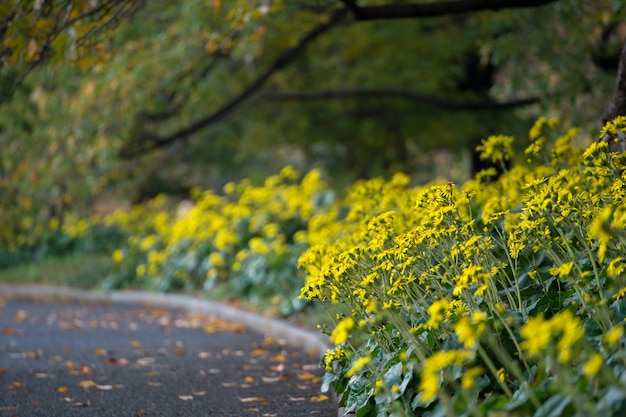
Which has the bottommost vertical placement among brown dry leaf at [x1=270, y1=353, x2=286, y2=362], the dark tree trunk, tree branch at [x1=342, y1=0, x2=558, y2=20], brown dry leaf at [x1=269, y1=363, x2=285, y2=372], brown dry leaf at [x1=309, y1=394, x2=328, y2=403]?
brown dry leaf at [x1=270, y1=353, x2=286, y2=362]

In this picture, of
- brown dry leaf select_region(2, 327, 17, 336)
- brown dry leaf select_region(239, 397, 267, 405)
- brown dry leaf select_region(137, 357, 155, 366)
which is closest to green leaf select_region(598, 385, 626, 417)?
brown dry leaf select_region(239, 397, 267, 405)

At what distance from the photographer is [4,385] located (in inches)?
271

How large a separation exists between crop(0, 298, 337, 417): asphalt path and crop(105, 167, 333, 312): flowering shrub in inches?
29.4


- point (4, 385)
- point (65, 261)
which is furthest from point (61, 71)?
point (65, 261)

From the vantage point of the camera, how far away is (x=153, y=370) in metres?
7.64

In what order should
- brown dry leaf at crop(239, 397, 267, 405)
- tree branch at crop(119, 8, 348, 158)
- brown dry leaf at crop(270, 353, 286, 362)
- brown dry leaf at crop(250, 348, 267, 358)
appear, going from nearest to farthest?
1. brown dry leaf at crop(239, 397, 267, 405)
2. brown dry leaf at crop(270, 353, 286, 362)
3. brown dry leaf at crop(250, 348, 267, 358)
4. tree branch at crop(119, 8, 348, 158)

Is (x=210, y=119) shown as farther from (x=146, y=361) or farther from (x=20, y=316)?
(x=146, y=361)

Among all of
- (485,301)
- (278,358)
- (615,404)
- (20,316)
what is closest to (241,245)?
(20,316)

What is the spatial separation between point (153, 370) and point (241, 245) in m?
5.35

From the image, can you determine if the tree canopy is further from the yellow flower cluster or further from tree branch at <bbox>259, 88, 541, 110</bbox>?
the yellow flower cluster

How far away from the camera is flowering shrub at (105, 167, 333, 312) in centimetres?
1125

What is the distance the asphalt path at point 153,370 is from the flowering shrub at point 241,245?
748mm

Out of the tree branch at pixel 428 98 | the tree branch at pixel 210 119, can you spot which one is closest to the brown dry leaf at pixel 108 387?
the tree branch at pixel 210 119

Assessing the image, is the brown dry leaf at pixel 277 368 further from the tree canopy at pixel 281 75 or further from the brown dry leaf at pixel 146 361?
the tree canopy at pixel 281 75
